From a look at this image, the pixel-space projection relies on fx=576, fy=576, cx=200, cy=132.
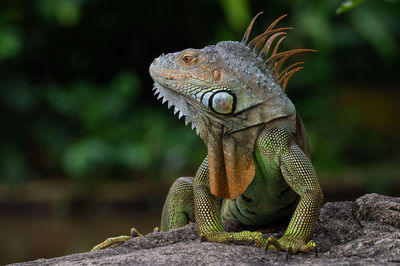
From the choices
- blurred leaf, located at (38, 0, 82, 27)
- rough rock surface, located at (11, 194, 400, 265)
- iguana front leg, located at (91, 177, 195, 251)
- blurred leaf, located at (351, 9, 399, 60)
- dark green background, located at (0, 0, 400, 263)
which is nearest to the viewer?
rough rock surface, located at (11, 194, 400, 265)

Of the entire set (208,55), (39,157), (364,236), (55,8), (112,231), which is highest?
(55,8)

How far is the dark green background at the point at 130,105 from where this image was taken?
10.5 metres

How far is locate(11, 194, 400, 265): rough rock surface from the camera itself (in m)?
2.65

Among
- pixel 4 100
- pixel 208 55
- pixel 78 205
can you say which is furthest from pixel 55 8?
pixel 208 55

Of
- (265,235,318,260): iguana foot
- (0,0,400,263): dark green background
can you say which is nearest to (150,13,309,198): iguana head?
(265,235,318,260): iguana foot

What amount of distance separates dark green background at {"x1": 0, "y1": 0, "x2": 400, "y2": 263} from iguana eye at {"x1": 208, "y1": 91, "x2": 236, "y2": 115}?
568 centimetres

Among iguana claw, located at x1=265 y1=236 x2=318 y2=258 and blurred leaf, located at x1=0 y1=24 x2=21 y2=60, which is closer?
iguana claw, located at x1=265 y1=236 x2=318 y2=258

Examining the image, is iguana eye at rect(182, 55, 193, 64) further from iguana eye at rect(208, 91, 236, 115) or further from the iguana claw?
the iguana claw

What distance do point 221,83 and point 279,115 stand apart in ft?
1.17

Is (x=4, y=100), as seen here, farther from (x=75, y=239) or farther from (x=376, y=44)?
(x=376, y=44)

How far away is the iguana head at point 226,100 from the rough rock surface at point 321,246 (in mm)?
444

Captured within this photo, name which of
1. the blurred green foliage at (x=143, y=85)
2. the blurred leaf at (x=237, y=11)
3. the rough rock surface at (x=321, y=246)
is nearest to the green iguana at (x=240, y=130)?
the rough rock surface at (x=321, y=246)

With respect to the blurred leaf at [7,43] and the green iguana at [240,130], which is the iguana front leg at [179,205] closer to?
the green iguana at [240,130]

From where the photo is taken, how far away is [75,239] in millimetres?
8117
